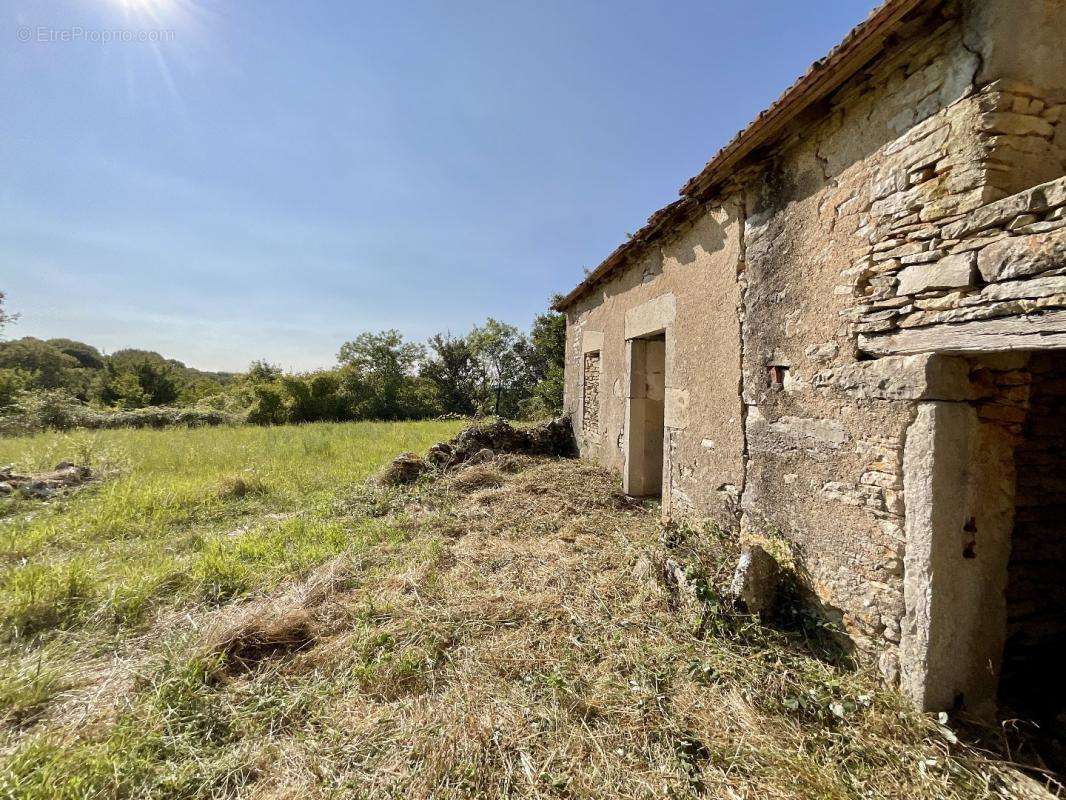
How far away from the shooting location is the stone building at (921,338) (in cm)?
192

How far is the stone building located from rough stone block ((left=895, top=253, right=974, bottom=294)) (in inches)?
0.4

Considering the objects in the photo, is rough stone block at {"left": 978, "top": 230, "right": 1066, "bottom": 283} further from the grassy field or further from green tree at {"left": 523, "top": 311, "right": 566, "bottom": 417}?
green tree at {"left": 523, "top": 311, "right": 566, "bottom": 417}

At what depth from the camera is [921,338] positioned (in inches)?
85.4

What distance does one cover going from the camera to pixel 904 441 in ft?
7.36

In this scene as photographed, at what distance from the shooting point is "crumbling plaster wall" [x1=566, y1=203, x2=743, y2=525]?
3662 millimetres

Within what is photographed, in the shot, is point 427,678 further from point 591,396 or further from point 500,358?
point 500,358

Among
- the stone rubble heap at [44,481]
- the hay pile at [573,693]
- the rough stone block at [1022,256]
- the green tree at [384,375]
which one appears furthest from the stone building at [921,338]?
the green tree at [384,375]

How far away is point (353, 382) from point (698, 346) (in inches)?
865

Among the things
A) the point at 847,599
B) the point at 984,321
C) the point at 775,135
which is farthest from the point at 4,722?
the point at 775,135

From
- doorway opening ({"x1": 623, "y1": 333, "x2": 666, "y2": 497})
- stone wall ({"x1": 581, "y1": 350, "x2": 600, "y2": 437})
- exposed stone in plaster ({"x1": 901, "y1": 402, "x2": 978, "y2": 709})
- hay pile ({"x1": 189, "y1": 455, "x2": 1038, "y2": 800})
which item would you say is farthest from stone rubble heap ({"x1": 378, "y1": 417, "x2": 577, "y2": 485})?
exposed stone in plaster ({"x1": 901, "y1": 402, "x2": 978, "y2": 709})

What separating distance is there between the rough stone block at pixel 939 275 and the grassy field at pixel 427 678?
2.27 m

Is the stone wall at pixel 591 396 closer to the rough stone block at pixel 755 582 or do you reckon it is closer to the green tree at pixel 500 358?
the rough stone block at pixel 755 582

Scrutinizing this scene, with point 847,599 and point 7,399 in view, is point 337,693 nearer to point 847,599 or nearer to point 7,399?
point 847,599

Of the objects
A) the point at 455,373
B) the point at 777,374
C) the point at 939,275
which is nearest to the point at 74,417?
the point at 455,373
